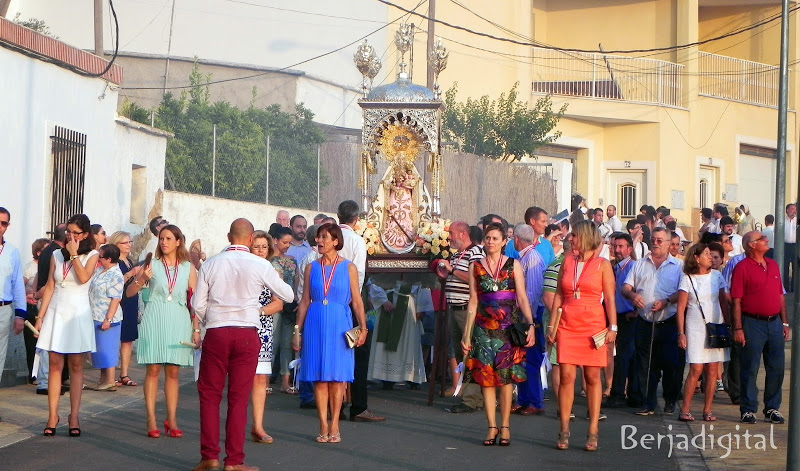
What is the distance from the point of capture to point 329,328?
1074 centimetres

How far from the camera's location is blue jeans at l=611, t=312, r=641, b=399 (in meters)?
13.6

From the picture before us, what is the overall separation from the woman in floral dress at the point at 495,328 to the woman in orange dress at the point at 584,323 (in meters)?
0.38

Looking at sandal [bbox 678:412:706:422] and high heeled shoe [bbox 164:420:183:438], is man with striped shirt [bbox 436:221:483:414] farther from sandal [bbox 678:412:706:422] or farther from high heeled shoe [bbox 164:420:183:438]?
high heeled shoe [bbox 164:420:183:438]

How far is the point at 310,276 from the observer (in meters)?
10.9

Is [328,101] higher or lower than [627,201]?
higher

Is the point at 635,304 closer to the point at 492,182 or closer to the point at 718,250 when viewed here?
the point at 718,250

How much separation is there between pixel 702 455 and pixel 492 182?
19617 millimetres

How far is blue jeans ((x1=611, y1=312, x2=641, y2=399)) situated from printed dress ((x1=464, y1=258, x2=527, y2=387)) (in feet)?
10.2

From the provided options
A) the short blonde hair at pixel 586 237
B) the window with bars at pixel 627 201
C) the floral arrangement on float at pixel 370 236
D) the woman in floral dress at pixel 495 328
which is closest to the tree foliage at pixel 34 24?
the window with bars at pixel 627 201

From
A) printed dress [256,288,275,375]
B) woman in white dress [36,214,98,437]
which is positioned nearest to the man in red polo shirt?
printed dress [256,288,275,375]

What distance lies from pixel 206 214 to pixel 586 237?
14.9m

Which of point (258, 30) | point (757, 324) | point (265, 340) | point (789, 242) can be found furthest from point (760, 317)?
point (258, 30)

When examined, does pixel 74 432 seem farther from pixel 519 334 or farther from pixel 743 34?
pixel 743 34

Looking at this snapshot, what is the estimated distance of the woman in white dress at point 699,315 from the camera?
481 inches
